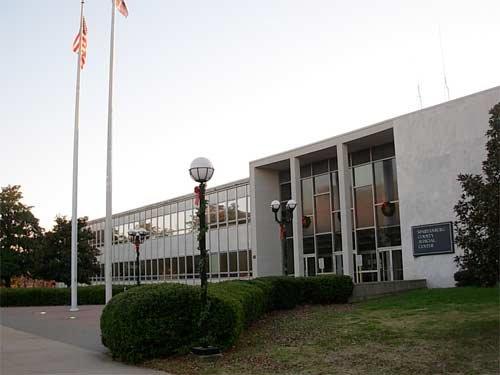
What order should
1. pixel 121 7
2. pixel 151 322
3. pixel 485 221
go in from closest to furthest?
pixel 151 322 < pixel 485 221 < pixel 121 7

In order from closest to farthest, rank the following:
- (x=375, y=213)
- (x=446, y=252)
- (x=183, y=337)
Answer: (x=183, y=337) → (x=446, y=252) → (x=375, y=213)

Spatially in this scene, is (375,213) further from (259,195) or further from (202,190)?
(202,190)

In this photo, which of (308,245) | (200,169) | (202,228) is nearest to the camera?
(202,228)

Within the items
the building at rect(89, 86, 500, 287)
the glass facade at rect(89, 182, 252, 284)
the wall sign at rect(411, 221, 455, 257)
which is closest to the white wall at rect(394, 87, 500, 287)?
the building at rect(89, 86, 500, 287)

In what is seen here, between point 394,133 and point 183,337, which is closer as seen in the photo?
point 183,337

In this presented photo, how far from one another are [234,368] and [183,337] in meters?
1.63

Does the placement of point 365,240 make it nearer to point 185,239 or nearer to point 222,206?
point 222,206

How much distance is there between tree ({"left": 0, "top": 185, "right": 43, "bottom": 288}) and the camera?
148 feet

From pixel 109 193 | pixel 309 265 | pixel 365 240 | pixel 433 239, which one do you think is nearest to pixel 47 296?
pixel 109 193

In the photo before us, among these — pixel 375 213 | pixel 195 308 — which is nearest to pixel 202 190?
pixel 195 308

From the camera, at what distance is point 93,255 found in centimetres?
4544

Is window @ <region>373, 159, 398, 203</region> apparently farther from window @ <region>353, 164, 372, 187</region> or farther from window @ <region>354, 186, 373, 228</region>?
window @ <region>354, 186, 373, 228</region>

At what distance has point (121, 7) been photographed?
22828mm

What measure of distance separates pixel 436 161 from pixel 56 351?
1846 centimetres
